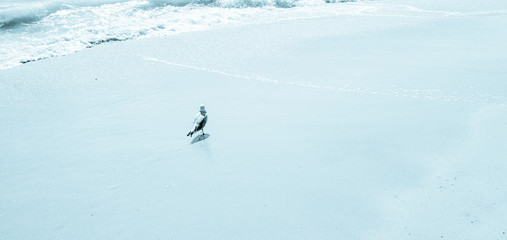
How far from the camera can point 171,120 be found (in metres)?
6.37

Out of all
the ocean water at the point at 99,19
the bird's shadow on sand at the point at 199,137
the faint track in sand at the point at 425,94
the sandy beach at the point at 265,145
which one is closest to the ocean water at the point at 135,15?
the ocean water at the point at 99,19

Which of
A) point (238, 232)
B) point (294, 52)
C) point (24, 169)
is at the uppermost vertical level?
point (294, 52)

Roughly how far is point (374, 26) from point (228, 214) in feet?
33.5

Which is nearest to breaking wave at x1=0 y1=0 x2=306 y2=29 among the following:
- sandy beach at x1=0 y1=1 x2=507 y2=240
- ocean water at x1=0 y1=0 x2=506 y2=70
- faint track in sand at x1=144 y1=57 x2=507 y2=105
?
ocean water at x1=0 y1=0 x2=506 y2=70

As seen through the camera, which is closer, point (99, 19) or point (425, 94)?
point (425, 94)

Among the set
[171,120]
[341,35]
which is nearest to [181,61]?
[171,120]

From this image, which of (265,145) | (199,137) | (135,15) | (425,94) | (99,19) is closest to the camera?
(265,145)

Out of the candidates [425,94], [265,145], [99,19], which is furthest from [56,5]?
[425,94]

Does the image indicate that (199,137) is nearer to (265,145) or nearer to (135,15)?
(265,145)

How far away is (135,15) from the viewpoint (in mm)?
15445

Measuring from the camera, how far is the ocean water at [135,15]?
12.1 m

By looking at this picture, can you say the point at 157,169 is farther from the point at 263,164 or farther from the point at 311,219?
the point at 311,219

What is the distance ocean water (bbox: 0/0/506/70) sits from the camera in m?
12.1

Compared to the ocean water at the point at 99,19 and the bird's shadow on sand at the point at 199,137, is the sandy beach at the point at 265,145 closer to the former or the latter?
the bird's shadow on sand at the point at 199,137
